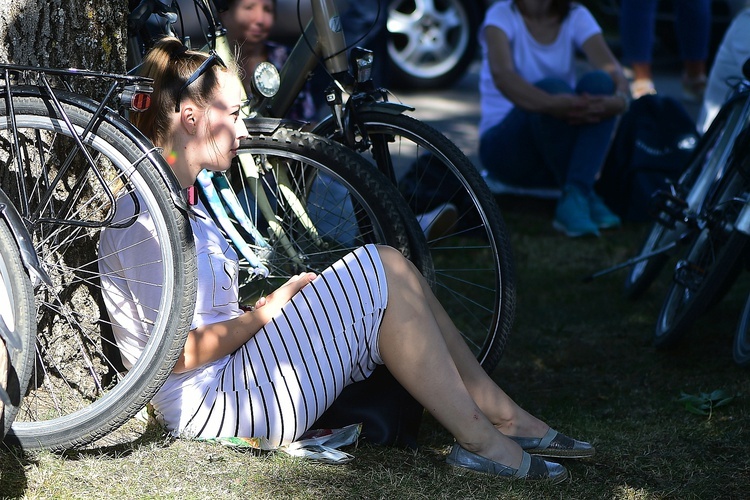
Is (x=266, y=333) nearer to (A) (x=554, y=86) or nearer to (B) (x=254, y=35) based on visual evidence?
(B) (x=254, y=35)

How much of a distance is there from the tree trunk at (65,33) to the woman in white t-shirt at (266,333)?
233mm

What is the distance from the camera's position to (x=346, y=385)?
2.76 m

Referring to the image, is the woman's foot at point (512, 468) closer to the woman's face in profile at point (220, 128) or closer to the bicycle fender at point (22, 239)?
the woman's face in profile at point (220, 128)

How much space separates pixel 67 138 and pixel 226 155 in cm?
43

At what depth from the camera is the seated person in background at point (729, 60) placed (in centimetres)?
507

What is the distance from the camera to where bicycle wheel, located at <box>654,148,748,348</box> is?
3.43 m

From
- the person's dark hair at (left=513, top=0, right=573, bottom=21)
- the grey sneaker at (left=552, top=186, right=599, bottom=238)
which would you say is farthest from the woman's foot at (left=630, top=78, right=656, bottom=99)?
the grey sneaker at (left=552, top=186, right=599, bottom=238)

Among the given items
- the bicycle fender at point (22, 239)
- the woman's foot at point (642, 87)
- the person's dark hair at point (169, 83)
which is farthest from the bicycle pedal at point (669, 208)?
the woman's foot at point (642, 87)

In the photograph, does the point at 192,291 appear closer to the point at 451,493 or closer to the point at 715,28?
the point at 451,493

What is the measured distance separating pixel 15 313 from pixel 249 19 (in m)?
2.19

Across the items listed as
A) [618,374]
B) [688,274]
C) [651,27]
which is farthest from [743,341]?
[651,27]

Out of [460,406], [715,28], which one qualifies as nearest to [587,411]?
[460,406]

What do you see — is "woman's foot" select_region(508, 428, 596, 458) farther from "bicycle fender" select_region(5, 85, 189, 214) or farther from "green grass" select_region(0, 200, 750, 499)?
"bicycle fender" select_region(5, 85, 189, 214)

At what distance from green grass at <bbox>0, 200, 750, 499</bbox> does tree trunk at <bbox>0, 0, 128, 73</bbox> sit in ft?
3.31
